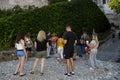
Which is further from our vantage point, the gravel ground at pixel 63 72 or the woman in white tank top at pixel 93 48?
the woman in white tank top at pixel 93 48

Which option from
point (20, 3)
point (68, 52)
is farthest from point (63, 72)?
point (20, 3)

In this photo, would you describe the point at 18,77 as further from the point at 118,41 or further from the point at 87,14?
the point at 118,41

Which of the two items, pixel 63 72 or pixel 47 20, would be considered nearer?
pixel 63 72

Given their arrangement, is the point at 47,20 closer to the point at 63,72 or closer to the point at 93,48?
the point at 93,48

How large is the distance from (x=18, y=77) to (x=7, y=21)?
954cm

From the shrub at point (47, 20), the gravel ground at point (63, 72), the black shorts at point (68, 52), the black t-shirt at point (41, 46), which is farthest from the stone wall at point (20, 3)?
the black shorts at point (68, 52)

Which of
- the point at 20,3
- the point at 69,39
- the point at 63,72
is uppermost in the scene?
the point at 20,3

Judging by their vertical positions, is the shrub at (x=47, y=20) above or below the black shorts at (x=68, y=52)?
above

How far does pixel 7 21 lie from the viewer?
22562mm

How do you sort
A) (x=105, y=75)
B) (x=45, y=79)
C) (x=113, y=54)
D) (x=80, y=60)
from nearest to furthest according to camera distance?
(x=45, y=79) < (x=105, y=75) < (x=80, y=60) < (x=113, y=54)

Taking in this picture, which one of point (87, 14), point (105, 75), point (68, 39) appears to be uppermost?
point (87, 14)

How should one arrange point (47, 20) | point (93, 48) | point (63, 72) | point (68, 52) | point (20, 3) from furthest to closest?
point (20, 3), point (47, 20), point (93, 48), point (63, 72), point (68, 52)

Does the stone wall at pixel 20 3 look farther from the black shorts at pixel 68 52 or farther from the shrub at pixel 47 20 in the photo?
the black shorts at pixel 68 52

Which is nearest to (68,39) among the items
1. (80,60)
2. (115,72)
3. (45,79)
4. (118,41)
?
(45,79)
